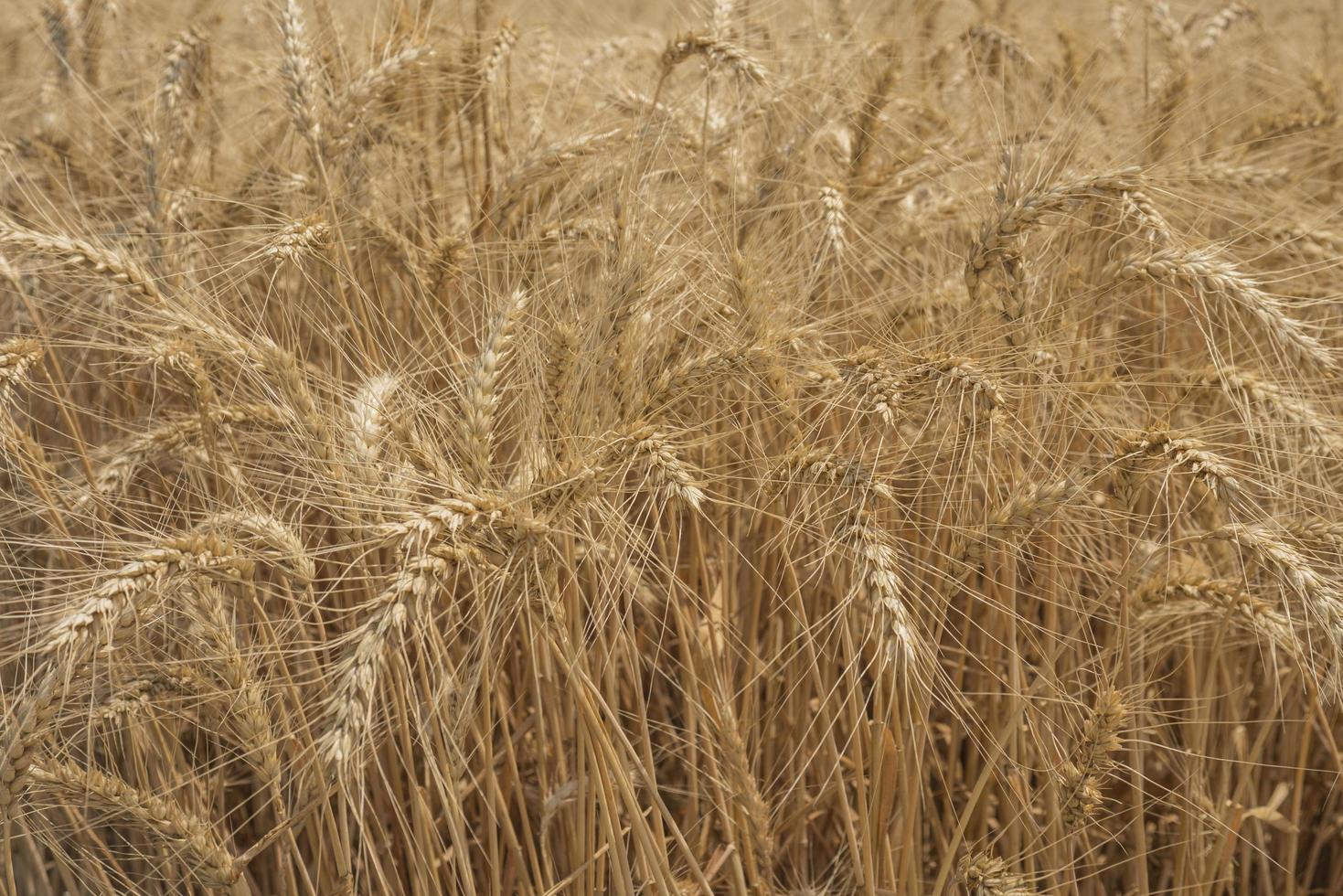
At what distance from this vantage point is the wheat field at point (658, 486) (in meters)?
1.44

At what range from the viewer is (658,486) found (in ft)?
4.66

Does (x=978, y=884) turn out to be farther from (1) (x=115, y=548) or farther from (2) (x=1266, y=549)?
(1) (x=115, y=548)

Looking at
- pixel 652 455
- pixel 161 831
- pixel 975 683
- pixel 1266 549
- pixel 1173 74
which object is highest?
pixel 1173 74

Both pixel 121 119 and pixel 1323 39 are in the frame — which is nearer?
pixel 121 119

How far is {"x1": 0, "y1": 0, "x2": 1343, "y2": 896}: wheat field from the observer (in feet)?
4.71

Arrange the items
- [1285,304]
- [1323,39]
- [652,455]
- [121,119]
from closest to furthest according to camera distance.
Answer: [652,455], [1285,304], [121,119], [1323,39]

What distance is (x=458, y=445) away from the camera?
4.49 feet

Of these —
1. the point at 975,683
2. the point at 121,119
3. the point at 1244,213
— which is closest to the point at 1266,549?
the point at 975,683

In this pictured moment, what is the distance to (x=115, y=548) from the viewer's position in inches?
62.5

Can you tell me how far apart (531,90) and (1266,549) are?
6.83ft

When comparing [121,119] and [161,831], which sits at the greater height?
[121,119]

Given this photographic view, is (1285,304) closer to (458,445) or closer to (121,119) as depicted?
(458,445)

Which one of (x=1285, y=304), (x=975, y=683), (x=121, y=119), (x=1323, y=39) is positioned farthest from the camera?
(x=1323, y=39)

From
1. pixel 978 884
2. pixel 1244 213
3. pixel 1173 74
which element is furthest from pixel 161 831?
pixel 1173 74
